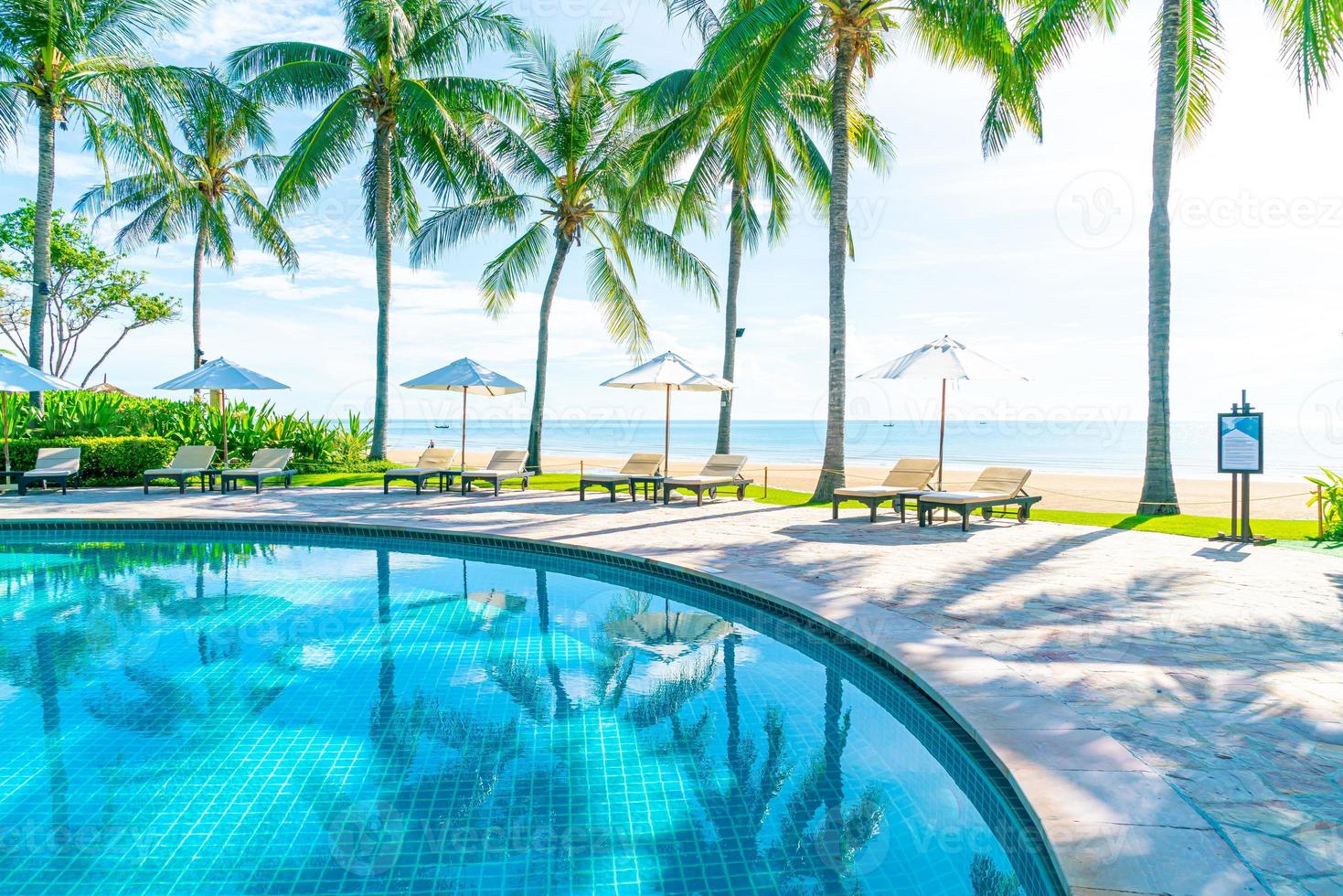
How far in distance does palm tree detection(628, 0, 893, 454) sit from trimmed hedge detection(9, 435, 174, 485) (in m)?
11.6

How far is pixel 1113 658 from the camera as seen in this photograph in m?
4.78

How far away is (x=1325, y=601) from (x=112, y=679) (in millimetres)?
9190

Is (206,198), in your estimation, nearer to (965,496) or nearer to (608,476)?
(608,476)

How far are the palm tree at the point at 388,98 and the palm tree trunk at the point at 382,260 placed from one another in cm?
2

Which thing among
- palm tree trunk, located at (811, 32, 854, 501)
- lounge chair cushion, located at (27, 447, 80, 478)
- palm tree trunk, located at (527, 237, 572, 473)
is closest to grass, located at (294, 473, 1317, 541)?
palm tree trunk, located at (811, 32, 854, 501)

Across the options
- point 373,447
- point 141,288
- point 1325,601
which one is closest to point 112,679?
point 1325,601

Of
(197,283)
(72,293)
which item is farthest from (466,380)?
(72,293)

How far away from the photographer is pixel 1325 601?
20.7 feet

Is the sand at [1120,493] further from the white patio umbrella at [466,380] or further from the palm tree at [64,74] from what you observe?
→ the palm tree at [64,74]

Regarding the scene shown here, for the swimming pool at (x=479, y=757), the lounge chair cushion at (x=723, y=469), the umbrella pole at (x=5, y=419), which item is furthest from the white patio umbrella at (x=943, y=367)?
the umbrella pole at (x=5, y=419)

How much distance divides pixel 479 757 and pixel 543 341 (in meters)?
15.6

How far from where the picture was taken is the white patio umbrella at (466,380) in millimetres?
15133

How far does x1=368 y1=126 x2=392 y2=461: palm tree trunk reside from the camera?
18438 mm

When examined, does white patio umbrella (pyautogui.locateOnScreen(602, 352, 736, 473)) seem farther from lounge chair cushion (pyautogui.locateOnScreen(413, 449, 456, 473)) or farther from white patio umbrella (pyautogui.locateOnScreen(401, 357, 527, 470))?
lounge chair cushion (pyautogui.locateOnScreen(413, 449, 456, 473))
